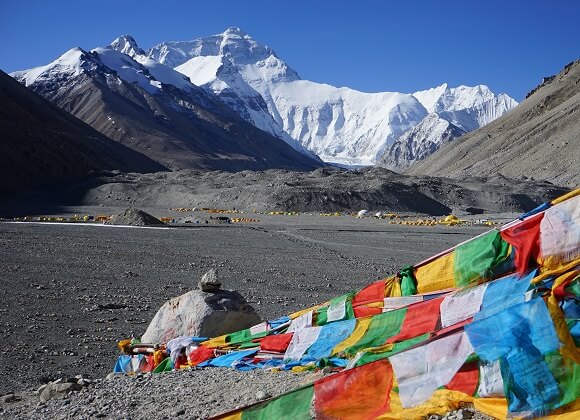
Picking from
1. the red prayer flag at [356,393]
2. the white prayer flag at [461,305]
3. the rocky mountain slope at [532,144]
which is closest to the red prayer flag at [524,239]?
the white prayer flag at [461,305]

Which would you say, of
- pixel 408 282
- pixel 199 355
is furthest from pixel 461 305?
pixel 199 355

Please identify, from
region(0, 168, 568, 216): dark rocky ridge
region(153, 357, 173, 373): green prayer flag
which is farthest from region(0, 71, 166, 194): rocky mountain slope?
region(153, 357, 173, 373): green prayer flag

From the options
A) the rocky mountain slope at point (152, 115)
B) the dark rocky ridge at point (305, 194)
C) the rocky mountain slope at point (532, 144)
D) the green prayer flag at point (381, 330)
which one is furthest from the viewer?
the rocky mountain slope at point (152, 115)

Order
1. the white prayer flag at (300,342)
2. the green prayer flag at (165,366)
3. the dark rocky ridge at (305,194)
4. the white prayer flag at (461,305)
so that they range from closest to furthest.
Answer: the white prayer flag at (461,305)
the white prayer flag at (300,342)
the green prayer flag at (165,366)
the dark rocky ridge at (305,194)

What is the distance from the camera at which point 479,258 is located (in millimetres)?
5426

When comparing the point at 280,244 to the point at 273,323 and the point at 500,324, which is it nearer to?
the point at 273,323

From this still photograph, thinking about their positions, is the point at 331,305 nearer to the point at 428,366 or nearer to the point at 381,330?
the point at 381,330

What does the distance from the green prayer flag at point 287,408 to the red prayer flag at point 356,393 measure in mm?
56

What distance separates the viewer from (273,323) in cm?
728

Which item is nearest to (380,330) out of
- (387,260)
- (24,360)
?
(24,360)

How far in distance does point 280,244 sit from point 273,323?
19.3 meters

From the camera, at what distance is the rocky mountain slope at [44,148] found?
6938 cm

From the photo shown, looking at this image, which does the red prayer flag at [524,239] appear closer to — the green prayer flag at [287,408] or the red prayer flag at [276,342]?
the green prayer flag at [287,408]

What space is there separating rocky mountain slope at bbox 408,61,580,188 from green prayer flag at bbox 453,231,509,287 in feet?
237
